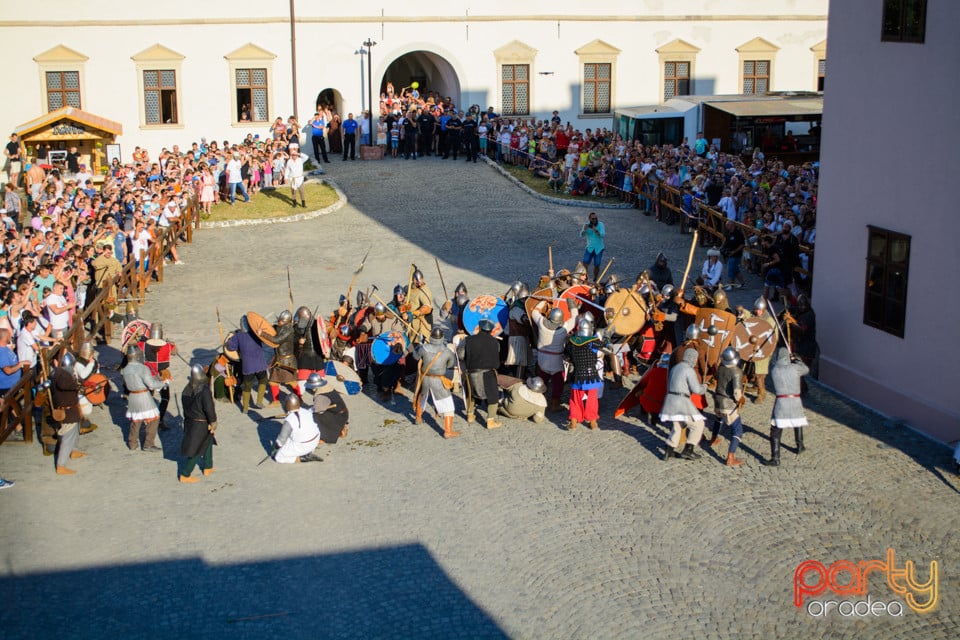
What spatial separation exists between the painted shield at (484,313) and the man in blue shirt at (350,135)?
18832 millimetres

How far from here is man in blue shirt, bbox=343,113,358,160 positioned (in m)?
33.6

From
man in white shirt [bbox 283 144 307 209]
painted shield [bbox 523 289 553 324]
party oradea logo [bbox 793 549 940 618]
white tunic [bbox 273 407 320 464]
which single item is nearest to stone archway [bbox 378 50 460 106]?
man in white shirt [bbox 283 144 307 209]

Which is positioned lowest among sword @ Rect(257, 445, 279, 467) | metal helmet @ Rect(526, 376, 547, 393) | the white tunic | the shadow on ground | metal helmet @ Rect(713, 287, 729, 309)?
the shadow on ground

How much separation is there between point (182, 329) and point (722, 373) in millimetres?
9211

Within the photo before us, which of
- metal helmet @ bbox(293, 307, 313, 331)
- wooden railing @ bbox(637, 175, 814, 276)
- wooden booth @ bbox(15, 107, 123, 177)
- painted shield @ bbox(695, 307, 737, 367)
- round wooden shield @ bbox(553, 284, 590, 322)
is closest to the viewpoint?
painted shield @ bbox(695, 307, 737, 367)

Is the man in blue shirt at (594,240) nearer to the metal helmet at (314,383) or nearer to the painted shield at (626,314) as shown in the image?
the painted shield at (626,314)

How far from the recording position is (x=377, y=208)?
2789 cm

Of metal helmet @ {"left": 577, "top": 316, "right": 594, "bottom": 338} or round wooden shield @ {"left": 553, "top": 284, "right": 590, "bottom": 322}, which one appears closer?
metal helmet @ {"left": 577, "top": 316, "right": 594, "bottom": 338}

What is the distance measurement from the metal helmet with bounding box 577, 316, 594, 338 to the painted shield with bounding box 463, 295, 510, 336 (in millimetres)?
1814

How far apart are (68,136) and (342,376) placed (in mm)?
19919

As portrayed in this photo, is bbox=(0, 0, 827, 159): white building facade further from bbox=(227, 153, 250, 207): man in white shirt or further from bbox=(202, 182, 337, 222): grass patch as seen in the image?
bbox=(227, 153, 250, 207): man in white shirt

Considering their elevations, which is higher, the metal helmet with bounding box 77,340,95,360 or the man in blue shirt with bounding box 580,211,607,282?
the man in blue shirt with bounding box 580,211,607,282

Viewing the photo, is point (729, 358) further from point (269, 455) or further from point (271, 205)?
point (271, 205)

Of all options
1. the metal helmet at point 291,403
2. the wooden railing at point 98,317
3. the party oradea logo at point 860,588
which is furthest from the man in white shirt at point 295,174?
the party oradea logo at point 860,588
